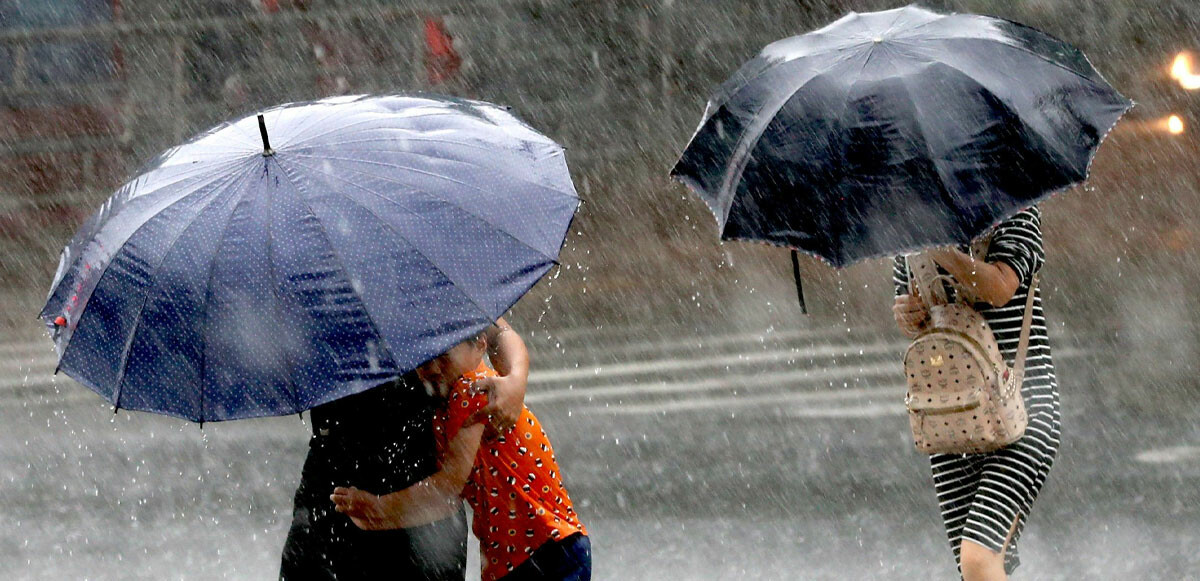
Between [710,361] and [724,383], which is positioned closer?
[724,383]

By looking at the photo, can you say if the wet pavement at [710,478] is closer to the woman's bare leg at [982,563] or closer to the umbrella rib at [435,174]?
the woman's bare leg at [982,563]

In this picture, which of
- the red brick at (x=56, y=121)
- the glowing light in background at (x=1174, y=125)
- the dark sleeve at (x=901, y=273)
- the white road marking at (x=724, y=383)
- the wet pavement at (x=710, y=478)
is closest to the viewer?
the dark sleeve at (x=901, y=273)

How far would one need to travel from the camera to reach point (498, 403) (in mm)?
3527

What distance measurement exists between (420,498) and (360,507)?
133 mm

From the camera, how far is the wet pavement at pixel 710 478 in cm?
649

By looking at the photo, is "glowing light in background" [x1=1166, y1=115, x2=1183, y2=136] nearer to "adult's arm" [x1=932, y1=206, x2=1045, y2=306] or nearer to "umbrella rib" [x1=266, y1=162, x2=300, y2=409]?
"adult's arm" [x1=932, y1=206, x2=1045, y2=306]

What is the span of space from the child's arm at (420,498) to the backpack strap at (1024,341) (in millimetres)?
1525

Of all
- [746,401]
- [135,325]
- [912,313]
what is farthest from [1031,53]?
[746,401]

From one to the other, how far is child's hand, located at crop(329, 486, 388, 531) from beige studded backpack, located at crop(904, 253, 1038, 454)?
153 cm

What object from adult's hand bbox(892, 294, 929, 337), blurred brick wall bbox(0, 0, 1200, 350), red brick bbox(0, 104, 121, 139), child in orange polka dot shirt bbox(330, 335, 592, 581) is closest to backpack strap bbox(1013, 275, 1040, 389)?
adult's hand bbox(892, 294, 929, 337)

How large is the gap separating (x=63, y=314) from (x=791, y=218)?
5.75ft

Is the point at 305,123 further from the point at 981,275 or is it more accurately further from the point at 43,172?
the point at 43,172

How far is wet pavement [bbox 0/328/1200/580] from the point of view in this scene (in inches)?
256

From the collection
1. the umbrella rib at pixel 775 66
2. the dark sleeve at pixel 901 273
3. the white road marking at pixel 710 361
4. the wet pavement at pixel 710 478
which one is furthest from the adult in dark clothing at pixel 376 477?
the white road marking at pixel 710 361
